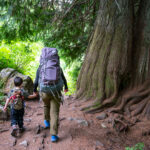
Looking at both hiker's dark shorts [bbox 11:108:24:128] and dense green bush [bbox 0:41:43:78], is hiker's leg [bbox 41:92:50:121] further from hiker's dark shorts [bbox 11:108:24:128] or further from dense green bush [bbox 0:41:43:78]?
dense green bush [bbox 0:41:43:78]

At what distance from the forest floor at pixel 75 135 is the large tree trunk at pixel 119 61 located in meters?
0.56

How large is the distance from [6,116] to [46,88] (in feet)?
6.19

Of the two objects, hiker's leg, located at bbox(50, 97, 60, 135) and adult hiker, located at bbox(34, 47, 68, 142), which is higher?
adult hiker, located at bbox(34, 47, 68, 142)

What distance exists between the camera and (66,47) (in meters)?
7.49

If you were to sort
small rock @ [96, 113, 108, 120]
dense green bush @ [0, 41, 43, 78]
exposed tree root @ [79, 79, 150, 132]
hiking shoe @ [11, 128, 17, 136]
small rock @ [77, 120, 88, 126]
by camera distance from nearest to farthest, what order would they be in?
hiking shoe @ [11, 128, 17, 136]
small rock @ [77, 120, 88, 126]
small rock @ [96, 113, 108, 120]
exposed tree root @ [79, 79, 150, 132]
dense green bush @ [0, 41, 43, 78]

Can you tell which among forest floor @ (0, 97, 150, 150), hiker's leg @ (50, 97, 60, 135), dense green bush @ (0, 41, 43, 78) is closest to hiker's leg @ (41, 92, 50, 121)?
hiker's leg @ (50, 97, 60, 135)

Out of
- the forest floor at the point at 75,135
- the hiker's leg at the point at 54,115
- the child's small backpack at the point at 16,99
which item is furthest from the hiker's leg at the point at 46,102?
the child's small backpack at the point at 16,99

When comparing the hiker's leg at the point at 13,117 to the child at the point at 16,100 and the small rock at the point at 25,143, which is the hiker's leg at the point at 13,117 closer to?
the child at the point at 16,100

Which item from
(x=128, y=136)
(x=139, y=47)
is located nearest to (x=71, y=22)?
(x=139, y=47)

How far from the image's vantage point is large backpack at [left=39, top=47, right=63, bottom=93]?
326cm

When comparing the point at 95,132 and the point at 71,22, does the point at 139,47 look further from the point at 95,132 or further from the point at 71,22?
the point at 95,132

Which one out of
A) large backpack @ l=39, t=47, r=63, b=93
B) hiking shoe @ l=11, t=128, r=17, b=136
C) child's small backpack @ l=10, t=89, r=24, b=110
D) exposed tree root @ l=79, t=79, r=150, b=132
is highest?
large backpack @ l=39, t=47, r=63, b=93

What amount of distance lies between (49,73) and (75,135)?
1.56 metres

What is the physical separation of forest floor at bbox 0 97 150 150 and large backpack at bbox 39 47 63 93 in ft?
Result: 3.52
